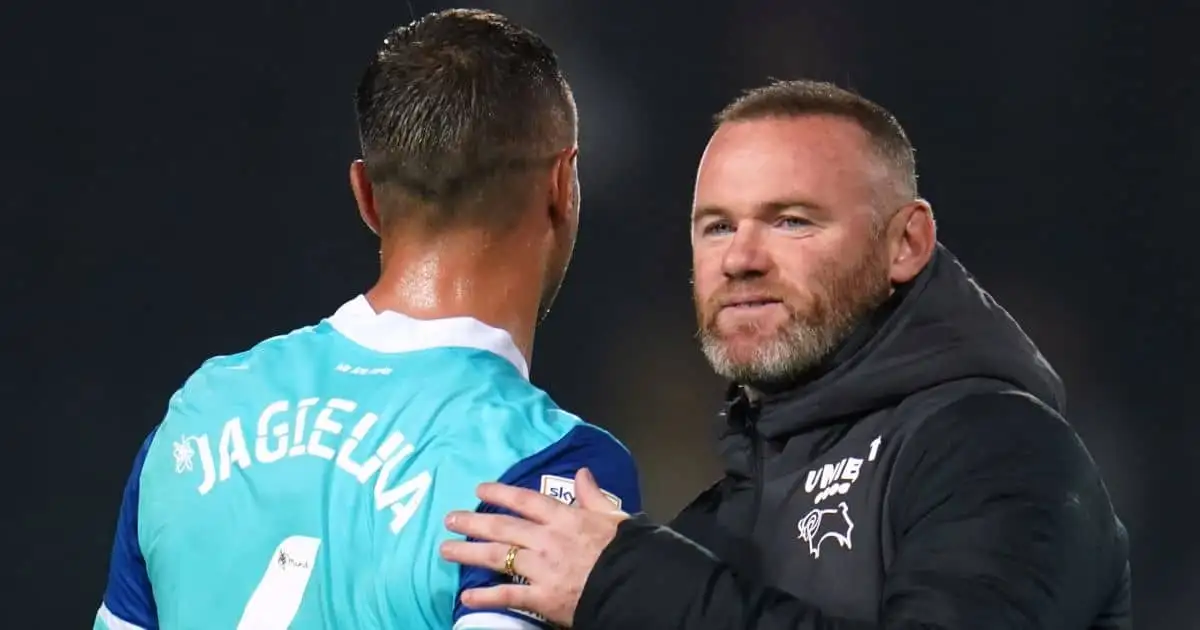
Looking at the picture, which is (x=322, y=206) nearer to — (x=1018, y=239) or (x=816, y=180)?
(x=1018, y=239)

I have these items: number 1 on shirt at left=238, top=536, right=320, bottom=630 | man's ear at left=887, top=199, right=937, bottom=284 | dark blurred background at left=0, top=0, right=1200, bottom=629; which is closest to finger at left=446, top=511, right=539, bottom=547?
number 1 on shirt at left=238, top=536, right=320, bottom=630

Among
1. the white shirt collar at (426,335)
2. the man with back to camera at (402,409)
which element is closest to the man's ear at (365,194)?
the man with back to camera at (402,409)

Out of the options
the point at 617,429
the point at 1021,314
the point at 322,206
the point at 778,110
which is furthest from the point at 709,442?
the point at 778,110

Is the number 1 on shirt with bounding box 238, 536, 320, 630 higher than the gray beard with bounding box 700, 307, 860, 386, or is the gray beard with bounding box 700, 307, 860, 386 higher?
the gray beard with bounding box 700, 307, 860, 386

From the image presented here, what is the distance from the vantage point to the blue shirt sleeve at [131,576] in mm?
1437

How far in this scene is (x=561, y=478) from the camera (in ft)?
4.18

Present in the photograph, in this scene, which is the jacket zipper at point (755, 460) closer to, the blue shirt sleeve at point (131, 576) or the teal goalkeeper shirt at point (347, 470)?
the teal goalkeeper shirt at point (347, 470)

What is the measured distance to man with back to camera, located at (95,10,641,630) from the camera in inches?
49.3

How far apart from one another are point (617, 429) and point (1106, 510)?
7.62ft

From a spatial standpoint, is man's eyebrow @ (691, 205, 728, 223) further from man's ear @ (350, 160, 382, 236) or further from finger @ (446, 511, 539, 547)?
finger @ (446, 511, 539, 547)

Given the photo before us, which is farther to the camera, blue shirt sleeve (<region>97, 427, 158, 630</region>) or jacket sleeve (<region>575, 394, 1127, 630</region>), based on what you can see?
blue shirt sleeve (<region>97, 427, 158, 630</region>)

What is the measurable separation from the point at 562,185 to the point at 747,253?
202 mm

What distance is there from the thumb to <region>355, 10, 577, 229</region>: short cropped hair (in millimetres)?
257

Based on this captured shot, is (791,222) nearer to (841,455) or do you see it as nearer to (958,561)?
(841,455)
